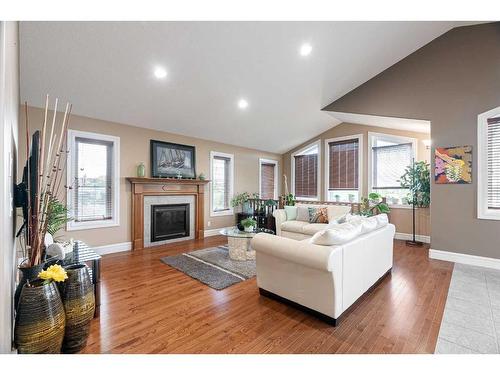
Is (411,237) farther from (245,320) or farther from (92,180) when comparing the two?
(92,180)

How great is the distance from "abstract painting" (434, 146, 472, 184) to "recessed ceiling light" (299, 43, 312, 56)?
279 cm

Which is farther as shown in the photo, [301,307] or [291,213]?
[291,213]

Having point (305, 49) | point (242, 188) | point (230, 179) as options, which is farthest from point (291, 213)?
point (305, 49)

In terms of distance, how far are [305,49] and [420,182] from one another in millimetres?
3629

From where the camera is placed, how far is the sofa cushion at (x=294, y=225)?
195 inches

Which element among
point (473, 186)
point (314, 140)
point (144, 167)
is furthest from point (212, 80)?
point (473, 186)

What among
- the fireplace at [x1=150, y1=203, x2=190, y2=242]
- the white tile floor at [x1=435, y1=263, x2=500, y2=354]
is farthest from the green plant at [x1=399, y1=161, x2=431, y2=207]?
the fireplace at [x1=150, y1=203, x2=190, y2=242]

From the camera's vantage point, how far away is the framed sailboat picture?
4.94 meters

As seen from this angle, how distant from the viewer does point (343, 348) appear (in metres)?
1.80

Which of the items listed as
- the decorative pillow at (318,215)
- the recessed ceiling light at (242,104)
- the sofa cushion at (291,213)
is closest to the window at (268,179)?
the sofa cushion at (291,213)

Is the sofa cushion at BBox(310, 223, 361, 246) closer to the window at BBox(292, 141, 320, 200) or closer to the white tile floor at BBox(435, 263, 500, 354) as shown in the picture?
the white tile floor at BBox(435, 263, 500, 354)

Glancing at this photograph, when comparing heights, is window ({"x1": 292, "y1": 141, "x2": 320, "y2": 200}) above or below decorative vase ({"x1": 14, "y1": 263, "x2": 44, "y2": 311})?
above

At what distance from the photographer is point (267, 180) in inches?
302

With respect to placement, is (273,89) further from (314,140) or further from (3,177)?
(3,177)
